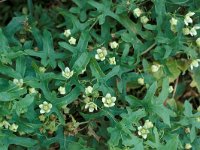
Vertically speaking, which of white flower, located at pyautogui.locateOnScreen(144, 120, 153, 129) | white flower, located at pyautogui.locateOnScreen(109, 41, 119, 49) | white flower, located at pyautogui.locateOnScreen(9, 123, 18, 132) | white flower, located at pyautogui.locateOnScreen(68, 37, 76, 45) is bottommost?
white flower, located at pyautogui.locateOnScreen(144, 120, 153, 129)

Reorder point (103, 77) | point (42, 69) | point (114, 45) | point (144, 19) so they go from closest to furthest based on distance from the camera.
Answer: point (103, 77)
point (42, 69)
point (114, 45)
point (144, 19)

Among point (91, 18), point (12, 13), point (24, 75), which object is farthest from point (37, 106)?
point (12, 13)

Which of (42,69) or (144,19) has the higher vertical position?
(144,19)

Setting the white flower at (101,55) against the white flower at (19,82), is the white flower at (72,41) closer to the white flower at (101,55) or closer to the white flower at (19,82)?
the white flower at (101,55)

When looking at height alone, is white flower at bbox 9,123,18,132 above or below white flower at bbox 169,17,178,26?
below

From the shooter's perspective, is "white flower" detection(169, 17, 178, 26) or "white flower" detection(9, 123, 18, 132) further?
"white flower" detection(169, 17, 178, 26)

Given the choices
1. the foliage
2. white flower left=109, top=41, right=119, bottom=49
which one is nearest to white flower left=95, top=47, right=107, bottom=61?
the foliage

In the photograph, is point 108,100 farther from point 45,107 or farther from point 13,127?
point 13,127

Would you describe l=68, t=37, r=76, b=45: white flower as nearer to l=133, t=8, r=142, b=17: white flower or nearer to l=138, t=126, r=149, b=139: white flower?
l=133, t=8, r=142, b=17: white flower

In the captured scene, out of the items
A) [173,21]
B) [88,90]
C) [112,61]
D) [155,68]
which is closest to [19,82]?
[88,90]
